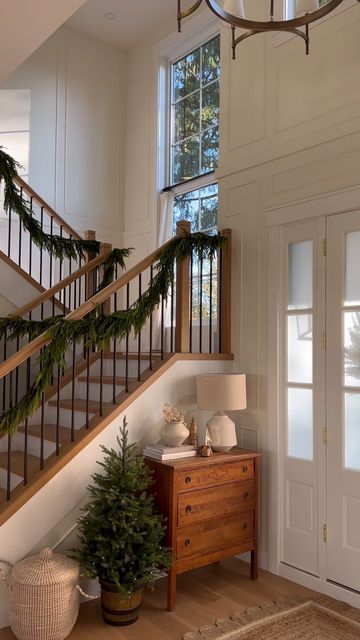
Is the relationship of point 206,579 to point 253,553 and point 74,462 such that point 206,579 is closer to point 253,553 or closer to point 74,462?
point 253,553

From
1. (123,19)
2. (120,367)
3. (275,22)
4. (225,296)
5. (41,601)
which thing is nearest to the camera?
(275,22)

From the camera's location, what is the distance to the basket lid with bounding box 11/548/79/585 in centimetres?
284

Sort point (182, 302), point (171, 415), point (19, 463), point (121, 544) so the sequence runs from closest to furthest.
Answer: point (121, 544)
point (171, 415)
point (19, 463)
point (182, 302)

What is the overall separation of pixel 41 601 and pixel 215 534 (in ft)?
3.75

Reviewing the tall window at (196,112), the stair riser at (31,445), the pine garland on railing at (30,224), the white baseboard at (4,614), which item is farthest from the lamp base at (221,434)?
the tall window at (196,112)

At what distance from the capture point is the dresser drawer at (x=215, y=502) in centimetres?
332

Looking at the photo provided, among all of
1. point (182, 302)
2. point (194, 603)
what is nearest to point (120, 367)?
point (182, 302)

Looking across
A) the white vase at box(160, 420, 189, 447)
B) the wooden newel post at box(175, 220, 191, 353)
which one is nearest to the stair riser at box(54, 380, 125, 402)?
the wooden newel post at box(175, 220, 191, 353)

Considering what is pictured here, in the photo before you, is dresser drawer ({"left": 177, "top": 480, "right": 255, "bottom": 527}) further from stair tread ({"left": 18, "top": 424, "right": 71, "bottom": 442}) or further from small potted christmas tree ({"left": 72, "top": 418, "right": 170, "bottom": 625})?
stair tread ({"left": 18, "top": 424, "right": 71, "bottom": 442})

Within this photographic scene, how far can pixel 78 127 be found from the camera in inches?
258

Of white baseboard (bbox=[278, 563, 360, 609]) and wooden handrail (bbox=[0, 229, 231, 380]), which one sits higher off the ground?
wooden handrail (bbox=[0, 229, 231, 380])

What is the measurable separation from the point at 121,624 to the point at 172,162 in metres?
5.01

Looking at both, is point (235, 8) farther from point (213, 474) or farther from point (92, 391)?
point (92, 391)

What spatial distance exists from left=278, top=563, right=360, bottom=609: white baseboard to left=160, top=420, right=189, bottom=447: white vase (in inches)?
45.4
